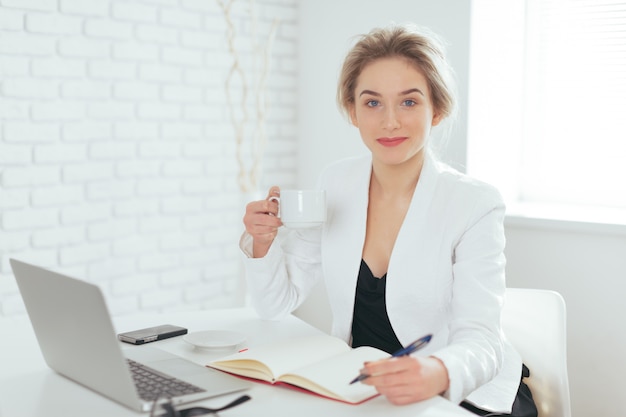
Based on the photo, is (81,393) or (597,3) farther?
(597,3)

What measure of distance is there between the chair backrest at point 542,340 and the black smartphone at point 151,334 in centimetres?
83

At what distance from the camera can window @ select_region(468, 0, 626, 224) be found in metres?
2.60

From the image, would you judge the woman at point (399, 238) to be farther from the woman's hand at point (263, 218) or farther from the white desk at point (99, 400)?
the white desk at point (99, 400)

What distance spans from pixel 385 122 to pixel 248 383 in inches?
30.8

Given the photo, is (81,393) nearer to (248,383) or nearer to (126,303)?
(248,383)

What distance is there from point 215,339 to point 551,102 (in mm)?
1759

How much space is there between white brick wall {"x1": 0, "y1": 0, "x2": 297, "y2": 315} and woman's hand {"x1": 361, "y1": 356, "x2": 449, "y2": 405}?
1816 millimetres

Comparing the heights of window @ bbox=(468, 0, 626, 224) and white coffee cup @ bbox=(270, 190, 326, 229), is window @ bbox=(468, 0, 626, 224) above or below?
above

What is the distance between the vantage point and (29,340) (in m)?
1.59

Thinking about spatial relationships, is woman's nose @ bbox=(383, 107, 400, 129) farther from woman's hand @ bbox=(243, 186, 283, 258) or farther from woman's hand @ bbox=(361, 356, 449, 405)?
woman's hand @ bbox=(361, 356, 449, 405)

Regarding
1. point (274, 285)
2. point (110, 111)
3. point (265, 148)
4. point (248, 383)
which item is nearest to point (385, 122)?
point (274, 285)

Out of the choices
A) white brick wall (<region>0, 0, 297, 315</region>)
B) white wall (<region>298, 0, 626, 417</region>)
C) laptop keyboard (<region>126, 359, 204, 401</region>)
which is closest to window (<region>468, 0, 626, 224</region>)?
white wall (<region>298, 0, 626, 417</region>)

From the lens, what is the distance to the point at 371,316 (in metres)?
1.87

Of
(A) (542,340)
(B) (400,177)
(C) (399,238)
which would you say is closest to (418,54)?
(B) (400,177)
